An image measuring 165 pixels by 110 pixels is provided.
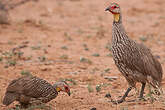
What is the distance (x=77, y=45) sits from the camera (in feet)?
39.5

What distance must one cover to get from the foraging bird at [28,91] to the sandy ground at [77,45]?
1.00ft

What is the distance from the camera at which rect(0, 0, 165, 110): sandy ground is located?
7.20 meters

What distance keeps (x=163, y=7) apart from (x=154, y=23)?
3576 millimetres

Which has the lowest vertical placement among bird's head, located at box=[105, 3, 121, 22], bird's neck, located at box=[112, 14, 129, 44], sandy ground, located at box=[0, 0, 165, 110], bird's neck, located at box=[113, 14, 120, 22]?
sandy ground, located at box=[0, 0, 165, 110]

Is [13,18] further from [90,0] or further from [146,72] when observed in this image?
[146,72]

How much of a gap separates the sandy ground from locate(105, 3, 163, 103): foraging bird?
43cm

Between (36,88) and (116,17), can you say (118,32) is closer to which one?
(116,17)

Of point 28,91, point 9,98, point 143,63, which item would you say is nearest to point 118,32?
point 143,63

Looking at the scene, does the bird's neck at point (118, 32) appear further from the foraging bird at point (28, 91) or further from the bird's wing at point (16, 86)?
the bird's wing at point (16, 86)

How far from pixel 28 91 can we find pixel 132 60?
1854 mm

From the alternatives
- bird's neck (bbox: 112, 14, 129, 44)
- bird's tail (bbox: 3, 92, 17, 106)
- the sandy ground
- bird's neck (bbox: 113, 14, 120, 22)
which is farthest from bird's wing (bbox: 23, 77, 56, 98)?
bird's neck (bbox: 113, 14, 120, 22)

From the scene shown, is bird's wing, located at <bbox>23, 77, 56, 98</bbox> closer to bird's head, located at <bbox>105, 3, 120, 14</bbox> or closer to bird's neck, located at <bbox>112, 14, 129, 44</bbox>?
bird's neck, located at <bbox>112, 14, 129, 44</bbox>

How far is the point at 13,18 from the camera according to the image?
629 inches

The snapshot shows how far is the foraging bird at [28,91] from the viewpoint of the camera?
18.7 ft
